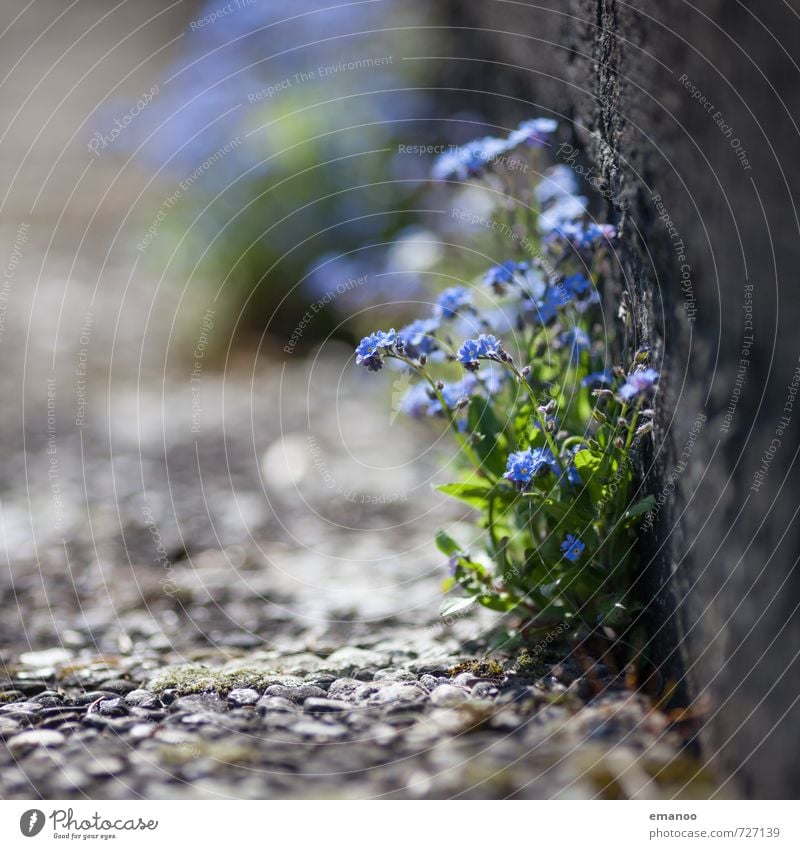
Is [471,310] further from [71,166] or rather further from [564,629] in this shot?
[71,166]

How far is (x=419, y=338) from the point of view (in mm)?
2865

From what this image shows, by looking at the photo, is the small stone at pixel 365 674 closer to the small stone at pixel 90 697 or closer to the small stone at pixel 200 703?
the small stone at pixel 200 703

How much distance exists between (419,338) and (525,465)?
0.67 m

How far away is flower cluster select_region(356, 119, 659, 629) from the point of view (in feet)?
8.29

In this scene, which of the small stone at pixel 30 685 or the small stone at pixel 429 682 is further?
the small stone at pixel 30 685

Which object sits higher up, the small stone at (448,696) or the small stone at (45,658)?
the small stone at (45,658)

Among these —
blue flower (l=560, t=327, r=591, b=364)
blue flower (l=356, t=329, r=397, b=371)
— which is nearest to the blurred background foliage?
blue flower (l=560, t=327, r=591, b=364)

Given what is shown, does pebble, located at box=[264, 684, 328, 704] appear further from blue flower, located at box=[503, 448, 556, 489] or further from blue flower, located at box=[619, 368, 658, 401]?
blue flower, located at box=[619, 368, 658, 401]

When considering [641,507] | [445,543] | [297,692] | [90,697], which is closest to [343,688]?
[297,692]

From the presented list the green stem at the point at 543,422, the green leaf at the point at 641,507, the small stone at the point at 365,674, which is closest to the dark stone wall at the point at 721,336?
the green leaf at the point at 641,507

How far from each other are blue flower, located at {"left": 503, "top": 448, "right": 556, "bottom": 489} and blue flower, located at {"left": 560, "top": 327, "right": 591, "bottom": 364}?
49cm

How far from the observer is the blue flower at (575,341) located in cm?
280

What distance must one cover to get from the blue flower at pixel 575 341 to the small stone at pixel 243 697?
1.46m

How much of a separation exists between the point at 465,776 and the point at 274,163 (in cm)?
522
